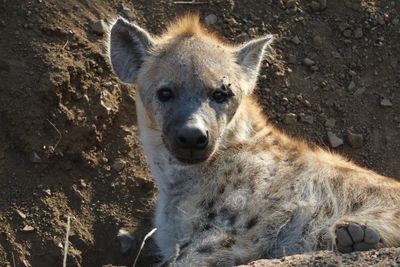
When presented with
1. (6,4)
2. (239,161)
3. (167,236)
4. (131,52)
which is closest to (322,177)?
(239,161)

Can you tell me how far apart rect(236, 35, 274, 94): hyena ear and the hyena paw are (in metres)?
1.26

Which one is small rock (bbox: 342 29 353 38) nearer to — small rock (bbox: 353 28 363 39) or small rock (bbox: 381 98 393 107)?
small rock (bbox: 353 28 363 39)

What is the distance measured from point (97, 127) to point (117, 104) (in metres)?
0.23

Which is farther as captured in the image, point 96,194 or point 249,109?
point 96,194

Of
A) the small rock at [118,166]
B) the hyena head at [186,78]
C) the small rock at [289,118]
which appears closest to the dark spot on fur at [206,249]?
the hyena head at [186,78]

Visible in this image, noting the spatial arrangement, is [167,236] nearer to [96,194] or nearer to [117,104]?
[96,194]

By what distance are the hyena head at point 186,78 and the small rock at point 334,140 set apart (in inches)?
51.4

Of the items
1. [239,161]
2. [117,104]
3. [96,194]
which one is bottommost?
[96,194]

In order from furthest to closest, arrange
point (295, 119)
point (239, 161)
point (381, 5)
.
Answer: point (381, 5)
point (295, 119)
point (239, 161)

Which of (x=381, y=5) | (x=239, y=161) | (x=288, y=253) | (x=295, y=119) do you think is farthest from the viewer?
(x=381, y=5)

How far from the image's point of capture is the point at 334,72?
6.22 m

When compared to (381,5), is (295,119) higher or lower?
lower

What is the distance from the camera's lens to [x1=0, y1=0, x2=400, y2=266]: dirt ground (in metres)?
5.16

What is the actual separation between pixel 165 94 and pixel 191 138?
0.45 meters
